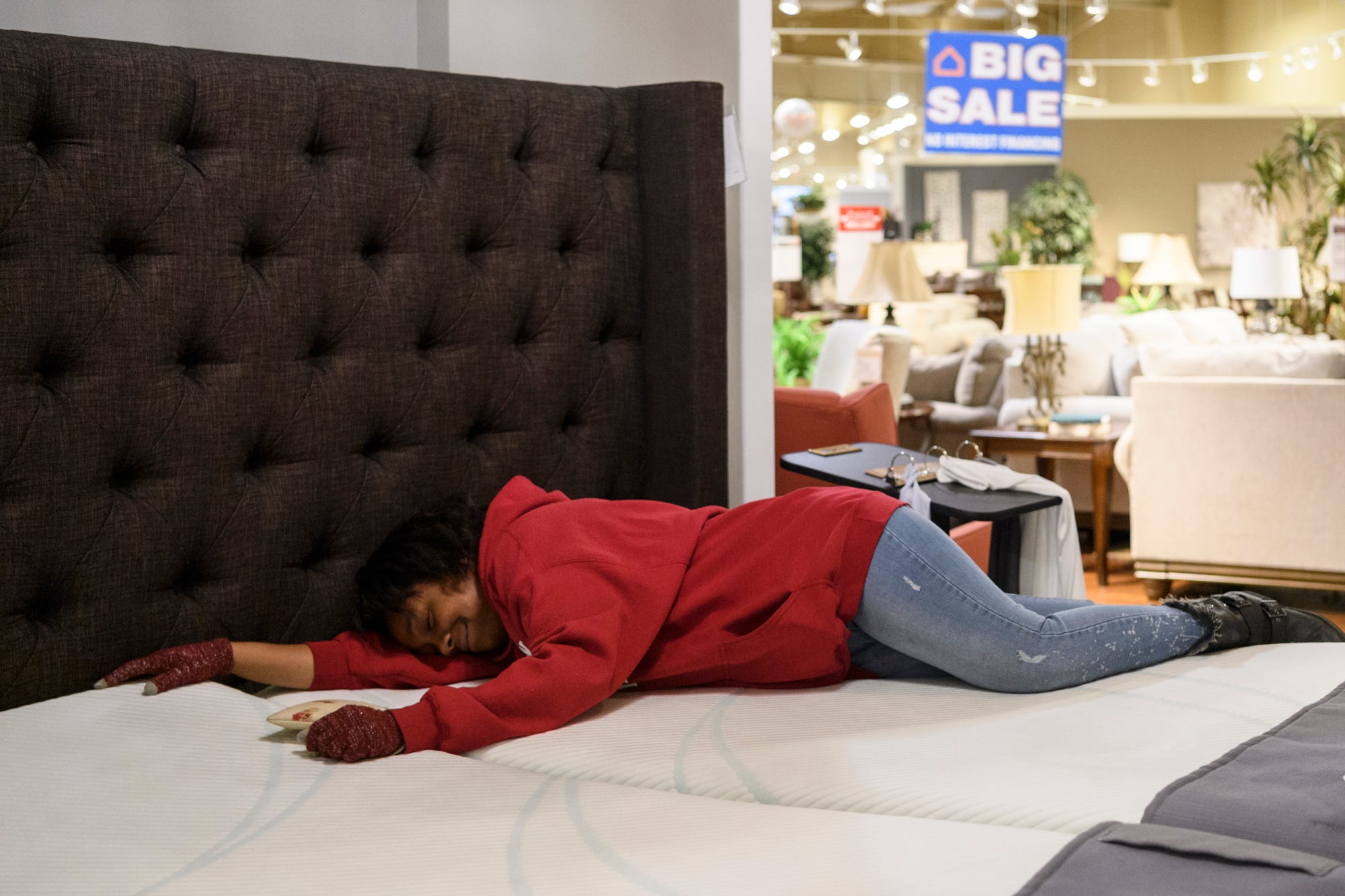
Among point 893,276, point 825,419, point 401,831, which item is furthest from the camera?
point 893,276

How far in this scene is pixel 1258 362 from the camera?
186 inches

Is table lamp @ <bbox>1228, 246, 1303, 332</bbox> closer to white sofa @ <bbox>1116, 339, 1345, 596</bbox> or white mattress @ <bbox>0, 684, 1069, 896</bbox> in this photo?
white sofa @ <bbox>1116, 339, 1345, 596</bbox>

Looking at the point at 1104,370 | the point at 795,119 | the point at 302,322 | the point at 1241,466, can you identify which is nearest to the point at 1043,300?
the point at 1241,466

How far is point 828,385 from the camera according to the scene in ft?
21.0

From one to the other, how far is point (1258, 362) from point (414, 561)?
398 centimetres

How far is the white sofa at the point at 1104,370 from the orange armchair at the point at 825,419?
1.34m

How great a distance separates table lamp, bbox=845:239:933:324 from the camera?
20.5 feet

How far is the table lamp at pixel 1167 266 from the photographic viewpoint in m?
12.4

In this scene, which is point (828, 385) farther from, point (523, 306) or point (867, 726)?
point (867, 726)

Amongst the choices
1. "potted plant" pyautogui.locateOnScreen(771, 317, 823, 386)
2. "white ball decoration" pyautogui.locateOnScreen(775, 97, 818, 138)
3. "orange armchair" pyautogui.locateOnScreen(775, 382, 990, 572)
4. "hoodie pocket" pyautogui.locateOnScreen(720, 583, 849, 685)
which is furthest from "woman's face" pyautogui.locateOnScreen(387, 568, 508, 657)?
"white ball decoration" pyautogui.locateOnScreen(775, 97, 818, 138)

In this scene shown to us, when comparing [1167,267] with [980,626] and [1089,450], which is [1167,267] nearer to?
[1089,450]

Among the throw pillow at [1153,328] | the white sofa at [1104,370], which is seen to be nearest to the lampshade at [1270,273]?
the white sofa at [1104,370]

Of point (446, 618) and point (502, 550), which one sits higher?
point (502, 550)

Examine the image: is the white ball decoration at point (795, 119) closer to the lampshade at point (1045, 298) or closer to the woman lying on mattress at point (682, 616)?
the lampshade at point (1045, 298)
